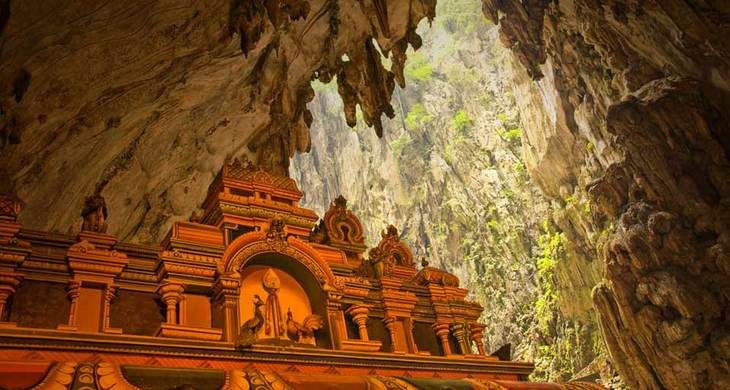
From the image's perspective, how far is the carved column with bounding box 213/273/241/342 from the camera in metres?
6.23

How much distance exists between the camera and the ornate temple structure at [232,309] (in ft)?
15.9

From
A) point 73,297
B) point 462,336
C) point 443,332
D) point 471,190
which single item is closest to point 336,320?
point 443,332

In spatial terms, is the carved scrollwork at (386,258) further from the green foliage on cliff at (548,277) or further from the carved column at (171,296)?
the green foliage on cliff at (548,277)

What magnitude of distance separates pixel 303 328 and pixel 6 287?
3.52 meters

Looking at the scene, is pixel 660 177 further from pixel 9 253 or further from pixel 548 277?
pixel 9 253

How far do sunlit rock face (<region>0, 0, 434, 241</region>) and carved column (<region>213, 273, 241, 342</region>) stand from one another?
123 inches

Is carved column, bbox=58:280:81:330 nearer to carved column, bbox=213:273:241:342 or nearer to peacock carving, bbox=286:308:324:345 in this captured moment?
carved column, bbox=213:273:241:342

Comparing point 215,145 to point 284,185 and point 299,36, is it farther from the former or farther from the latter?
point 284,185

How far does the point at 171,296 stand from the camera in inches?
243

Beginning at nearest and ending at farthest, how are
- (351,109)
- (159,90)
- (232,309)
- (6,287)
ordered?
(6,287) < (232,309) < (159,90) < (351,109)

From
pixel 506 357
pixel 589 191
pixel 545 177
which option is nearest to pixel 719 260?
pixel 589 191

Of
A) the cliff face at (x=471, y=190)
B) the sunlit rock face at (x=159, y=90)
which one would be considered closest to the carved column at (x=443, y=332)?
the sunlit rock face at (x=159, y=90)

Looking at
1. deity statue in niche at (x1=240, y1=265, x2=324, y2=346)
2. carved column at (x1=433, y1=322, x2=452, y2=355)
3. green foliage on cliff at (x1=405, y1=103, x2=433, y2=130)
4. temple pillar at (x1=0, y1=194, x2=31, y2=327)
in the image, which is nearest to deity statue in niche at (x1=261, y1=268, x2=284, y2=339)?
deity statue in niche at (x1=240, y1=265, x2=324, y2=346)

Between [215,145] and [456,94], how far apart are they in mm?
32516
